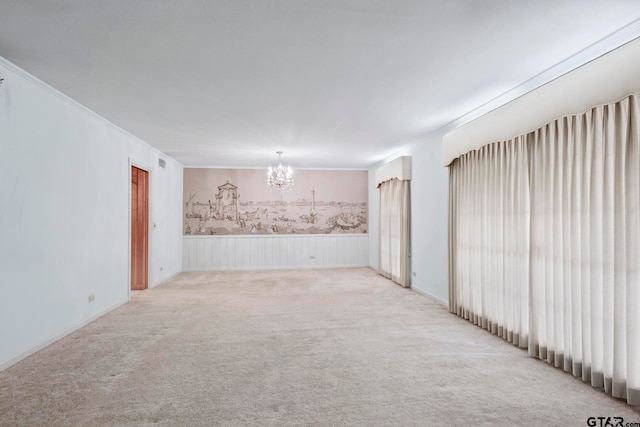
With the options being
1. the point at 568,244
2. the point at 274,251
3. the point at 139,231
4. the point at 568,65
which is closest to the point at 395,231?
the point at 274,251

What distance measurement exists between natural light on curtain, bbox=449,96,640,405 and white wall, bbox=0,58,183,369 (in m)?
→ 4.90

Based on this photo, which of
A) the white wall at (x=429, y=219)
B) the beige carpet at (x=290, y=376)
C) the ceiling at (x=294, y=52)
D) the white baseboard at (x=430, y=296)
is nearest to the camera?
the ceiling at (x=294, y=52)

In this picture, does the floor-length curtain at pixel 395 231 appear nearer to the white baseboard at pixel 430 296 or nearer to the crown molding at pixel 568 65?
the white baseboard at pixel 430 296

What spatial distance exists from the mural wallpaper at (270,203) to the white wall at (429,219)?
2.73 m

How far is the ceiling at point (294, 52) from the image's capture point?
219cm

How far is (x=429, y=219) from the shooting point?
5.76 m

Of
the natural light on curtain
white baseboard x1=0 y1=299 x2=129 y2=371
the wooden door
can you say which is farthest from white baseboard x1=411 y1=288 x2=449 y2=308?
the wooden door

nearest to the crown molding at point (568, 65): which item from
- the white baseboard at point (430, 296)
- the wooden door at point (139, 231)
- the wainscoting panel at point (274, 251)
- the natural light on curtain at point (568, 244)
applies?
the natural light on curtain at point (568, 244)

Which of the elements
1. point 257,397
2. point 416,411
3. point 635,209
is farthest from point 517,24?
point 257,397

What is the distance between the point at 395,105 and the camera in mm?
4059

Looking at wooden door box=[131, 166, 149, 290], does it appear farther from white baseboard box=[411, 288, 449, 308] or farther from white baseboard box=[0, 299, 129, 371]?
white baseboard box=[411, 288, 449, 308]

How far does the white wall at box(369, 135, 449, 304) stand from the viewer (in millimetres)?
5270

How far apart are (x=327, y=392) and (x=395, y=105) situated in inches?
125

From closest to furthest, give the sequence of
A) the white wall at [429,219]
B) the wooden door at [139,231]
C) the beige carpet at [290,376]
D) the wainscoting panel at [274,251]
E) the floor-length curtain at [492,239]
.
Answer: the beige carpet at [290,376], the floor-length curtain at [492,239], the white wall at [429,219], the wooden door at [139,231], the wainscoting panel at [274,251]
